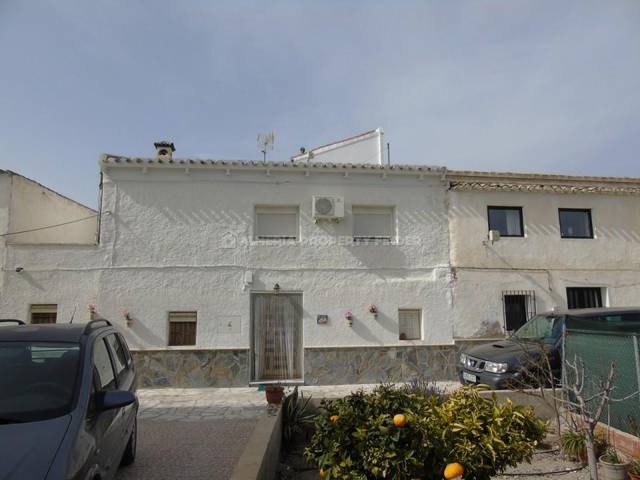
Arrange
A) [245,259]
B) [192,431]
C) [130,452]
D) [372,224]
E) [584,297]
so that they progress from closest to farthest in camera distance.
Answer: [130,452] → [192,431] → [245,259] → [372,224] → [584,297]

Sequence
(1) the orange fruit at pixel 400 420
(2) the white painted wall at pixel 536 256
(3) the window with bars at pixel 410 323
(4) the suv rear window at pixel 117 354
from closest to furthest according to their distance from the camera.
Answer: (1) the orange fruit at pixel 400 420 < (4) the suv rear window at pixel 117 354 < (3) the window with bars at pixel 410 323 < (2) the white painted wall at pixel 536 256

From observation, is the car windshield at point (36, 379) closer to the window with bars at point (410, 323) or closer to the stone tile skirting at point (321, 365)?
the stone tile skirting at point (321, 365)

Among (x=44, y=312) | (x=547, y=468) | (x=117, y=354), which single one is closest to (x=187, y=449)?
(x=117, y=354)

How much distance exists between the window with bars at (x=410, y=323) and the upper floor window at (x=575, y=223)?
16.4 ft

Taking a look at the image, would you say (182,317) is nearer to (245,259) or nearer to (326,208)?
(245,259)

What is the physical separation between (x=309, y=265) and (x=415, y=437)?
27.0ft

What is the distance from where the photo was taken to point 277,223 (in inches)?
468

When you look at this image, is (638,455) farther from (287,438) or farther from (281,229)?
(281,229)

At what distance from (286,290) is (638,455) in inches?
311

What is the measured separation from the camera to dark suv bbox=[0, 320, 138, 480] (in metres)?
2.74

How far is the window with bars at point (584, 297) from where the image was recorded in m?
12.3

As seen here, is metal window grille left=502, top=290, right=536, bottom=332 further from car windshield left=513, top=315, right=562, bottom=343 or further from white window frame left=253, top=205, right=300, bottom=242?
white window frame left=253, top=205, right=300, bottom=242

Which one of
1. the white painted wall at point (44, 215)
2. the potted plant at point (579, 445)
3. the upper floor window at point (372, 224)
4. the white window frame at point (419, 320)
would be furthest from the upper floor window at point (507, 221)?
the white painted wall at point (44, 215)

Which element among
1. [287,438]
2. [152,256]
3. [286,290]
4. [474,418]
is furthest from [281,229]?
[474,418]
